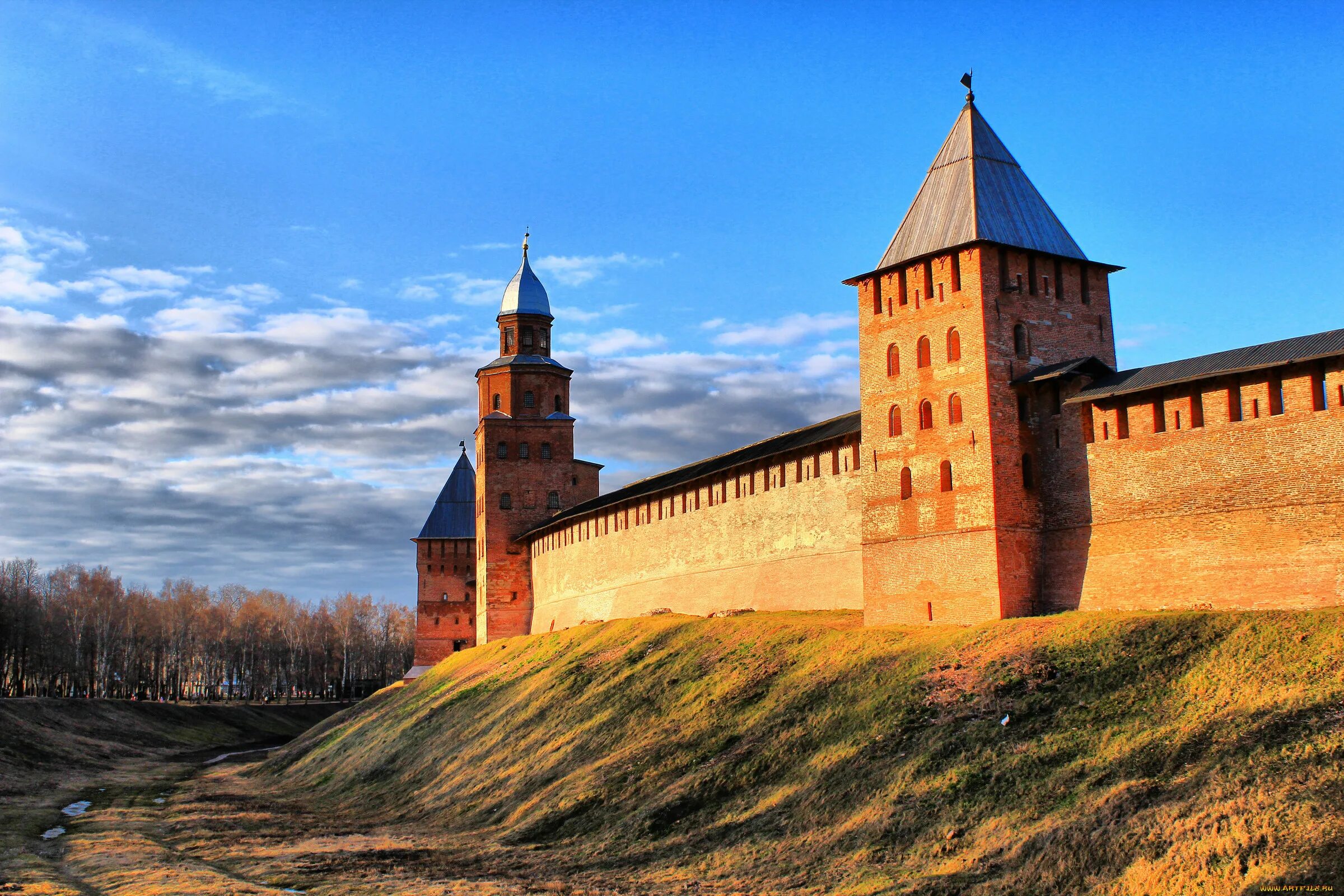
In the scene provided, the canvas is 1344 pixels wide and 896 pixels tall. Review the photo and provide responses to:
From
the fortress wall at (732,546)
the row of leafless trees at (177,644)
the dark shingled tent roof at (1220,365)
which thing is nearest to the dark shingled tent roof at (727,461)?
the fortress wall at (732,546)

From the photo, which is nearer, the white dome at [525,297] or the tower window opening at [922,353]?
the tower window opening at [922,353]

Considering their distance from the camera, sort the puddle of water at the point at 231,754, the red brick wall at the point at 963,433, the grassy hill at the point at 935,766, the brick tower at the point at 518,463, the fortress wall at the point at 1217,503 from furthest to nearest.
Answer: the brick tower at the point at 518,463 → the puddle of water at the point at 231,754 → the red brick wall at the point at 963,433 → the fortress wall at the point at 1217,503 → the grassy hill at the point at 935,766

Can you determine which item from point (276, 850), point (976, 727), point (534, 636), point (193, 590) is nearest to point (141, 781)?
point (534, 636)

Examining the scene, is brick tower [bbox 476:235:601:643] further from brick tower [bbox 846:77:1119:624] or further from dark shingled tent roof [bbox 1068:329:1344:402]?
dark shingled tent roof [bbox 1068:329:1344:402]

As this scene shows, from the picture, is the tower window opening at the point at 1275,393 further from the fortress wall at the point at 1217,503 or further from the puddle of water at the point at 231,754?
the puddle of water at the point at 231,754

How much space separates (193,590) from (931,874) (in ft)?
308

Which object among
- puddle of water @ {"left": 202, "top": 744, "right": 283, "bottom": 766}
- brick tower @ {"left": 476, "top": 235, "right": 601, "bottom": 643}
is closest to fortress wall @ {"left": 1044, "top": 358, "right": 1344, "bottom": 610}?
brick tower @ {"left": 476, "top": 235, "right": 601, "bottom": 643}

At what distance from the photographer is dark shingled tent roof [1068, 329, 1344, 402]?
18938mm

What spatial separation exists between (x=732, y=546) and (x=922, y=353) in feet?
32.5

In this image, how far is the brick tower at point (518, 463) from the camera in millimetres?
49906

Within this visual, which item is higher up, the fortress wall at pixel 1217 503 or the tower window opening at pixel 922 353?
the tower window opening at pixel 922 353

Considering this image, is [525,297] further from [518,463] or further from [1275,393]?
[1275,393]

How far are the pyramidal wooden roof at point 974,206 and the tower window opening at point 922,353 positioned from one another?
5.92 ft

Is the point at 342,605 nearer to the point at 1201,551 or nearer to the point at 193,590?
the point at 193,590
